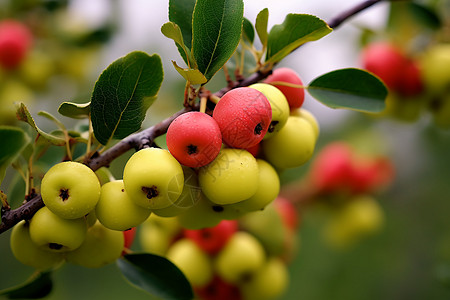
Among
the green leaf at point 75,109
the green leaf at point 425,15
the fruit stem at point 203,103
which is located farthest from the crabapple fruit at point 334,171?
the green leaf at point 75,109

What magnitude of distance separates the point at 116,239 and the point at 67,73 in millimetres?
1368

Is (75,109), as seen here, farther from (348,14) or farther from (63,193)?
(348,14)

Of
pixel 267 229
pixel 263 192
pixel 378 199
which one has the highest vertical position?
pixel 263 192

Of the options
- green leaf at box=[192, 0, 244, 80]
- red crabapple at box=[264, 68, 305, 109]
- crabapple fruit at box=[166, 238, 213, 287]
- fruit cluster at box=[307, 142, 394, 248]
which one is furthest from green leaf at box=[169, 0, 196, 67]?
fruit cluster at box=[307, 142, 394, 248]

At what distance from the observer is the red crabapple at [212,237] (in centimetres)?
132

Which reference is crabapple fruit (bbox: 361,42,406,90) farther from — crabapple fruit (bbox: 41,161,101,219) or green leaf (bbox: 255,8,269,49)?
crabapple fruit (bbox: 41,161,101,219)

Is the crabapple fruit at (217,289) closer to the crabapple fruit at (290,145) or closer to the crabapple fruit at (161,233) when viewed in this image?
the crabapple fruit at (161,233)

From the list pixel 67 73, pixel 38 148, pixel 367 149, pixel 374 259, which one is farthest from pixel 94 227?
Result: pixel 374 259

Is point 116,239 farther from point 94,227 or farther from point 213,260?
point 213,260

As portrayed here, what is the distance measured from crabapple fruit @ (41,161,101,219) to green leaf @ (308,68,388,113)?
0.51 m

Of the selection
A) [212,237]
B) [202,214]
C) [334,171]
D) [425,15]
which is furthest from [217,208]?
[334,171]

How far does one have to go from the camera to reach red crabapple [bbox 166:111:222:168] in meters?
0.75

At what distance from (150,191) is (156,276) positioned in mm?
317

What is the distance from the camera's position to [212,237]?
Answer: 4.35 ft
